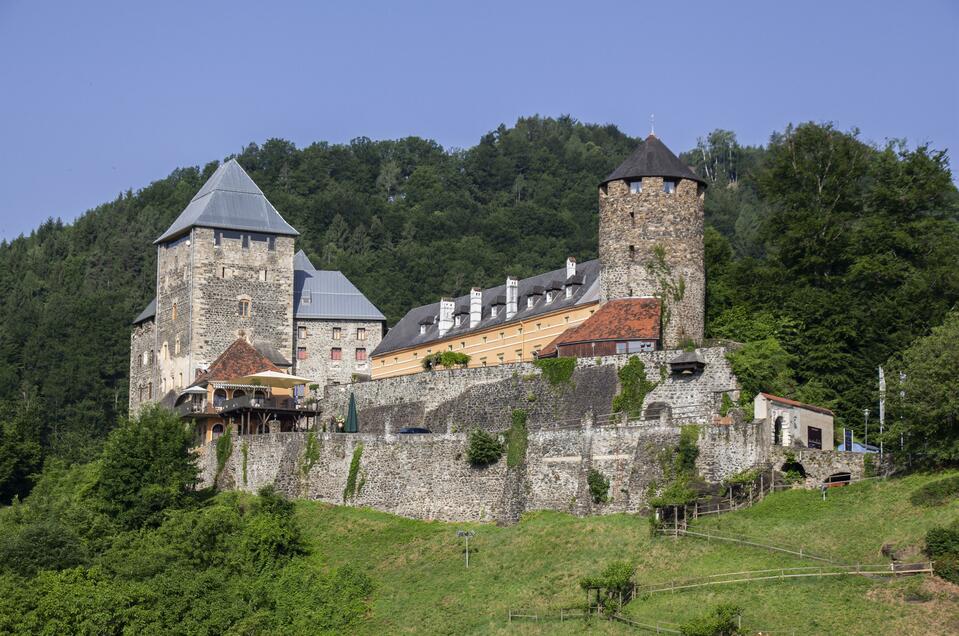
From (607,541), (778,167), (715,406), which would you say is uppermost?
(778,167)

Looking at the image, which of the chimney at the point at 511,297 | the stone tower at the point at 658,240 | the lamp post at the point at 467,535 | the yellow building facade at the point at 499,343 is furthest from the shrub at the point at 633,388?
the chimney at the point at 511,297

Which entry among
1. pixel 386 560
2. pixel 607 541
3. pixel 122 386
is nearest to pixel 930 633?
pixel 607 541

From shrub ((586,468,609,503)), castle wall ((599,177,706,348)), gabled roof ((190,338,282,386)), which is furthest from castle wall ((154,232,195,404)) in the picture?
shrub ((586,468,609,503))

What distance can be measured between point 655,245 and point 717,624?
24.0 m

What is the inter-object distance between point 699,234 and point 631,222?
9.55 ft

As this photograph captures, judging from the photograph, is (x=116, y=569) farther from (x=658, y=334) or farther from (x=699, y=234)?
(x=699, y=234)

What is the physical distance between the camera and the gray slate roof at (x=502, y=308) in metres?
66.6

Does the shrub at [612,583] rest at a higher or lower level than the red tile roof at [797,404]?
lower

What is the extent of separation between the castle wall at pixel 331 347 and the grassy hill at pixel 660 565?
2245 centimetres

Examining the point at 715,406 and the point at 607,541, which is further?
the point at 715,406

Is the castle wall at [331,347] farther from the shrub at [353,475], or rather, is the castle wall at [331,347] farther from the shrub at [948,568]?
the shrub at [948,568]

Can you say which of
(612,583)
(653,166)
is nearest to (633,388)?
(653,166)

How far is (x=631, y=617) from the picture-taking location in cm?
4253

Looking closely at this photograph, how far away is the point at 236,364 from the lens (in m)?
71.4
